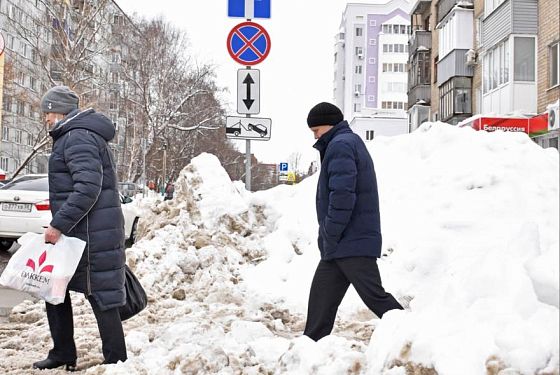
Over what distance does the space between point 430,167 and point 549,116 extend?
499 inches

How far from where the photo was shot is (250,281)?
8234mm

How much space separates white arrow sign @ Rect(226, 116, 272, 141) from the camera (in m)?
9.32

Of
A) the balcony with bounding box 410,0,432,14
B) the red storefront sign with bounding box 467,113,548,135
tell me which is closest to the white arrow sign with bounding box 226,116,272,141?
the red storefront sign with bounding box 467,113,548,135

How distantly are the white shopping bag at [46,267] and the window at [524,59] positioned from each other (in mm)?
21941

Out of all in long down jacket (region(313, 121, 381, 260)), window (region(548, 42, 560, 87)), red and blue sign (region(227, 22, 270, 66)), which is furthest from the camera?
window (region(548, 42, 560, 87))

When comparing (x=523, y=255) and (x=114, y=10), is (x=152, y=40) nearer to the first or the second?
(x=114, y=10)

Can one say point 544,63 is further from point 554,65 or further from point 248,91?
point 248,91

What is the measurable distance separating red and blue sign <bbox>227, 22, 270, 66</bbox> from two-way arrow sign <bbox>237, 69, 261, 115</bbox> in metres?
0.18

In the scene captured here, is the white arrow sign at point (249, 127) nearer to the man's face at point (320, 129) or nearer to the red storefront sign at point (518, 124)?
the man's face at point (320, 129)

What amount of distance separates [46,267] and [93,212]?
0.42 m

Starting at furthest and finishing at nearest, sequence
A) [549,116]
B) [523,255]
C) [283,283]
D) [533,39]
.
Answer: [533,39]
[549,116]
[283,283]
[523,255]

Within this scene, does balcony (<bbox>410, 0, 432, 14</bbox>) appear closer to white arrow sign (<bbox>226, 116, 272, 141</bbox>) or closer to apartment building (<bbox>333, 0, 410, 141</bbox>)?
white arrow sign (<bbox>226, 116, 272, 141</bbox>)

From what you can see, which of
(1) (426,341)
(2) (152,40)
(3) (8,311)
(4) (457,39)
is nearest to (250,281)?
(3) (8,311)

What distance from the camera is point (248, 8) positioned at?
9.54m
